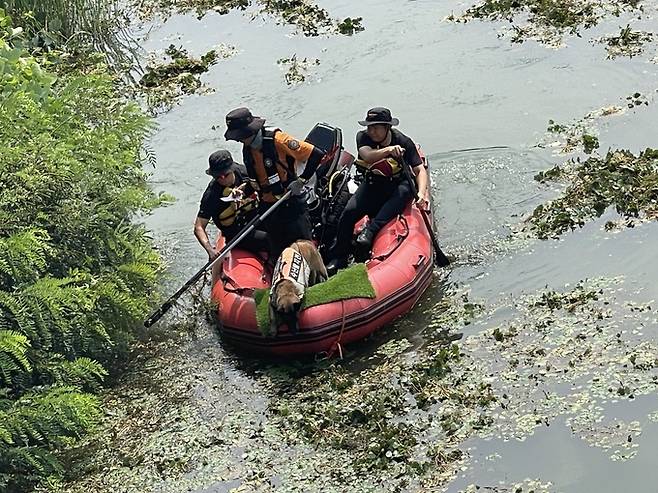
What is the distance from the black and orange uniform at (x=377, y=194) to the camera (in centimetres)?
814

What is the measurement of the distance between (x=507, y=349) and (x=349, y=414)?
123 cm

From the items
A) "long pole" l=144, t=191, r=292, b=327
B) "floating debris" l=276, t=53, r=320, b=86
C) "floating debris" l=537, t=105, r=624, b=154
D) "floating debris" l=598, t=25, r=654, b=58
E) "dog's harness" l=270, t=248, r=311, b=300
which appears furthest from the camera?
"floating debris" l=276, t=53, r=320, b=86

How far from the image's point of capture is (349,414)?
638 cm

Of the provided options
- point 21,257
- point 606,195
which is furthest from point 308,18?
point 21,257

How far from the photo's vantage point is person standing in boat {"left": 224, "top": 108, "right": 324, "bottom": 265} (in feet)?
25.2

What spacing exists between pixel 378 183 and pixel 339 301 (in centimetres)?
151

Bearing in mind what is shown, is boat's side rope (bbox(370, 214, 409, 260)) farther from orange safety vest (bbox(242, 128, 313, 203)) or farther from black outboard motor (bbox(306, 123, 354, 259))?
orange safety vest (bbox(242, 128, 313, 203))

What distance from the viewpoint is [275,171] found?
784 cm

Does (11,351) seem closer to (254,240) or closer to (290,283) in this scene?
(290,283)

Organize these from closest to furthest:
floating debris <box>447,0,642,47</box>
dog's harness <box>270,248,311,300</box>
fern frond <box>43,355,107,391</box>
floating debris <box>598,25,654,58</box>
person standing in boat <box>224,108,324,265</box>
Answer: fern frond <box>43,355,107,391</box> < dog's harness <box>270,248,311,300</box> < person standing in boat <box>224,108,324,265</box> < floating debris <box>598,25,654,58</box> < floating debris <box>447,0,642,47</box>

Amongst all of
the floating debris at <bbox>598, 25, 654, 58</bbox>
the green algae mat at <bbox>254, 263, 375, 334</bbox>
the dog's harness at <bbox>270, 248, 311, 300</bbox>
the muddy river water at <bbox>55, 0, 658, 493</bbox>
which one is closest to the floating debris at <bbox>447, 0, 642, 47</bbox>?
the floating debris at <bbox>598, 25, 654, 58</bbox>

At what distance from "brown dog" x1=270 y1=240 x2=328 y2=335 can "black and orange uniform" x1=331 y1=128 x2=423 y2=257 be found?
853 mm

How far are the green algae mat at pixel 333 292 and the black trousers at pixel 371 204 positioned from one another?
3.14 ft

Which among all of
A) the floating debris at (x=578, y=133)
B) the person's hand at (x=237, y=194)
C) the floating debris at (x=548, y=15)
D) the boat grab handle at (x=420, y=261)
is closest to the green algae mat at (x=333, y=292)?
the boat grab handle at (x=420, y=261)
